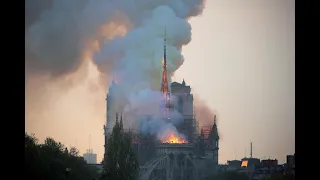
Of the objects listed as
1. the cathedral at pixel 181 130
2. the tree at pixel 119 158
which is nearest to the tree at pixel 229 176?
the cathedral at pixel 181 130

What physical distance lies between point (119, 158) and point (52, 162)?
15.9 m

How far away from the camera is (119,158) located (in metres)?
80.1

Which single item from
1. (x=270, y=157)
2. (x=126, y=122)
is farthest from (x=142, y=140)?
(x=270, y=157)

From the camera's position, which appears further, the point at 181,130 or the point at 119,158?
the point at 181,130

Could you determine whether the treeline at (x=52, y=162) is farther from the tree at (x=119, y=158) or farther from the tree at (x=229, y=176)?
the tree at (x=229, y=176)

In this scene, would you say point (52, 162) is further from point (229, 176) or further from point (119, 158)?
point (229, 176)

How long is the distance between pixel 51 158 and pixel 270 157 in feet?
93.9

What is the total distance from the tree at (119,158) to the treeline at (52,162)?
143 centimetres

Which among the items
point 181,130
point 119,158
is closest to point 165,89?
point 181,130

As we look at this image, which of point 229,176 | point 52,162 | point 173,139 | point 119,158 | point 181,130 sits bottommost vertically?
point 229,176

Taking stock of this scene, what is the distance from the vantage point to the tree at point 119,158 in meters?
77.7

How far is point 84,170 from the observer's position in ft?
236
